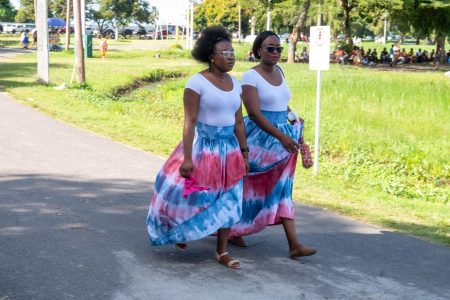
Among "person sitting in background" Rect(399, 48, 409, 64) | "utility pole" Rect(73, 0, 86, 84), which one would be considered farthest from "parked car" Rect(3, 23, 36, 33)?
"utility pole" Rect(73, 0, 86, 84)

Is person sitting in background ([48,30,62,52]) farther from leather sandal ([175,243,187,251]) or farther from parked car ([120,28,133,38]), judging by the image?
parked car ([120,28,133,38])

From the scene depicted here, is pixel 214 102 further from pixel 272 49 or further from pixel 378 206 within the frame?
pixel 378 206

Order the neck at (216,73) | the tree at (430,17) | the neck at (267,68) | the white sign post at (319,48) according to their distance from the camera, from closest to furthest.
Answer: the neck at (216,73)
the neck at (267,68)
the white sign post at (319,48)
the tree at (430,17)

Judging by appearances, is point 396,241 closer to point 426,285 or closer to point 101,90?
point 426,285

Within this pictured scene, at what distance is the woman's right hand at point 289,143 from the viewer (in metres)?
6.06

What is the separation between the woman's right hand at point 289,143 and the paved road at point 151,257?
91 cm

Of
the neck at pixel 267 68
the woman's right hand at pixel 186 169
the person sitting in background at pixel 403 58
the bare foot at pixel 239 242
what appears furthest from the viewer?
the person sitting in background at pixel 403 58

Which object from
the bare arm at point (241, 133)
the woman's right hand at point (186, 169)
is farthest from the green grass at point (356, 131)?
the woman's right hand at point (186, 169)

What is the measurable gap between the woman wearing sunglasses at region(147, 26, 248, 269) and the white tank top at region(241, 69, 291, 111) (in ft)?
0.75

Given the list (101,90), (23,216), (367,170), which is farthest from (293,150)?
(101,90)

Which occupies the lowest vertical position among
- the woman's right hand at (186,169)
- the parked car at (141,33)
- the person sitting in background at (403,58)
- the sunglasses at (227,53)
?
the person sitting in background at (403,58)

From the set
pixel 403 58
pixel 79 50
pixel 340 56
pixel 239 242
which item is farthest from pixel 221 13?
pixel 239 242

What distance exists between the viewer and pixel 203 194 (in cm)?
570

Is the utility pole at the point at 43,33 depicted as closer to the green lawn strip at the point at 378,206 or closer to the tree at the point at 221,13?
the green lawn strip at the point at 378,206
